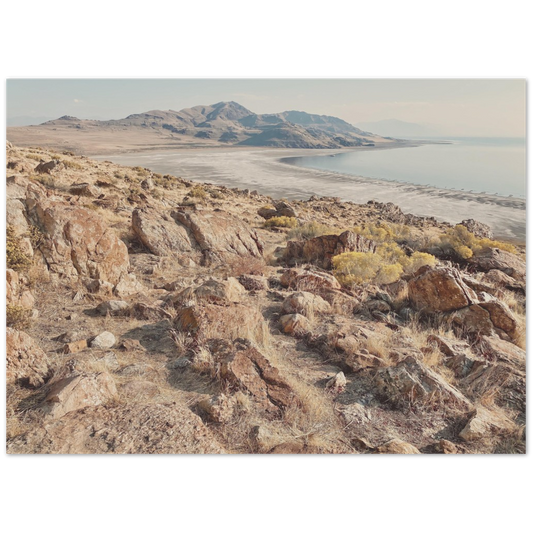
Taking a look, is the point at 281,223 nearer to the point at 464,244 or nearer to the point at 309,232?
the point at 309,232

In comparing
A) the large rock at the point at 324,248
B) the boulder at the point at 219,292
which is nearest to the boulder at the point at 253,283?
the boulder at the point at 219,292

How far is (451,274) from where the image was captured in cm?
645

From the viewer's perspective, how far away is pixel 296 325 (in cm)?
550

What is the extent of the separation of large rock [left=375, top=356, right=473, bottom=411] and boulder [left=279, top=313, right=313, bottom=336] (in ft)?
4.63

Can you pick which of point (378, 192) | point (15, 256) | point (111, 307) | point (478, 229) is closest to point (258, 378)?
point (111, 307)

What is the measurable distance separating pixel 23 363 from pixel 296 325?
11.2ft

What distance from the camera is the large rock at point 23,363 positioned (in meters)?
3.80

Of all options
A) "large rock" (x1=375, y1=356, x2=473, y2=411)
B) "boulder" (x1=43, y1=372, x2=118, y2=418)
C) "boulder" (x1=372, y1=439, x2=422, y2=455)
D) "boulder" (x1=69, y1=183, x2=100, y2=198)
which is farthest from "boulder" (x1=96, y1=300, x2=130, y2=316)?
"boulder" (x1=69, y1=183, x2=100, y2=198)

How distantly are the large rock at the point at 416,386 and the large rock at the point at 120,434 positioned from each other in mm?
2058

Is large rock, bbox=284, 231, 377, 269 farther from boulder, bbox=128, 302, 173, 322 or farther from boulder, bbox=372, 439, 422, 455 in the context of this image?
boulder, bbox=372, 439, 422, 455

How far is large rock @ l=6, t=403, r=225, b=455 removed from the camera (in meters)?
3.06

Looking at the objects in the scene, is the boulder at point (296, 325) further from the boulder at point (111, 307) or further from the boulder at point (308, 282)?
the boulder at point (111, 307)
